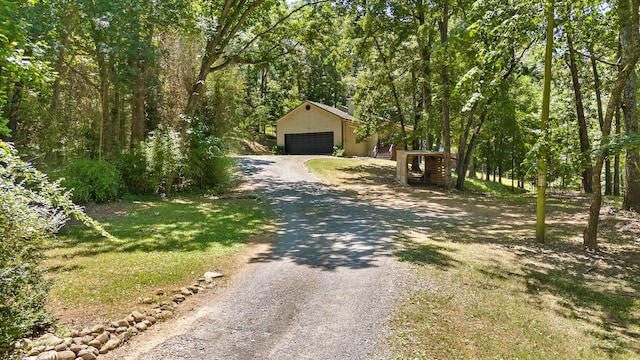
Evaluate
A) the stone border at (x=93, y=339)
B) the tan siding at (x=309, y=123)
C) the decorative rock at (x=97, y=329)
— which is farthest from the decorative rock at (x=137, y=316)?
the tan siding at (x=309, y=123)

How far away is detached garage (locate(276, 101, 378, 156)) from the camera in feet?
114

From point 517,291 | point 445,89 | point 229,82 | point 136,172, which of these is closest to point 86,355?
point 517,291

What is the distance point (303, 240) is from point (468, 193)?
1231cm

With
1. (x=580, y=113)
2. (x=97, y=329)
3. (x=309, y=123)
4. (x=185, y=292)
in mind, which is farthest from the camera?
(x=309, y=123)

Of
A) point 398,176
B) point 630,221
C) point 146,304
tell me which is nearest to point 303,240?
point 146,304

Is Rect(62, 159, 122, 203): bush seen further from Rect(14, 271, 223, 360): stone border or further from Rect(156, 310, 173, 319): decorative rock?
Rect(156, 310, 173, 319): decorative rock

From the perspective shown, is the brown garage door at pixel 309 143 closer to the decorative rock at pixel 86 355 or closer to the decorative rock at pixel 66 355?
the decorative rock at pixel 86 355

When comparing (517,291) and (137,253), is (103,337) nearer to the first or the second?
(137,253)

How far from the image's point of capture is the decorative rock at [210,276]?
645 centimetres

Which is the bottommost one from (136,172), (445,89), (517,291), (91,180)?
(517,291)

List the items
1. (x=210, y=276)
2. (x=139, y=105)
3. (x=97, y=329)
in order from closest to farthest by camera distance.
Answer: (x=97, y=329) → (x=210, y=276) → (x=139, y=105)

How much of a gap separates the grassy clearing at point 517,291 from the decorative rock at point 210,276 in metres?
3.12

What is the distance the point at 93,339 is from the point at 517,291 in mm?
5983

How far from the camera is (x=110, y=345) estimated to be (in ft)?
14.0
